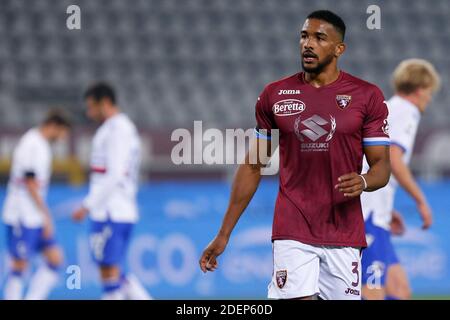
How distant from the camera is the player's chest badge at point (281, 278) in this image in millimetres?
4586

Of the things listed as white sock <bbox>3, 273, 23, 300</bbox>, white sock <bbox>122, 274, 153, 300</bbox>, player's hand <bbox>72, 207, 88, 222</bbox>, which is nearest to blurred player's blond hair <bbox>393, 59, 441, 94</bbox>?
player's hand <bbox>72, 207, 88, 222</bbox>

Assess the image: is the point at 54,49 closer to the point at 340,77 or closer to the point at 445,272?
the point at 445,272

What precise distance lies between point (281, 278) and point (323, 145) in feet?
2.28

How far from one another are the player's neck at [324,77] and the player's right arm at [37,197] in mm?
5202

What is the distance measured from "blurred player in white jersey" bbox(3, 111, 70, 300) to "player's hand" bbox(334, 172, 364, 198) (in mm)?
5640

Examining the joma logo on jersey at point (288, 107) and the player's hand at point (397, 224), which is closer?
the joma logo on jersey at point (288, 107)

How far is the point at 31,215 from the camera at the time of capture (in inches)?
383

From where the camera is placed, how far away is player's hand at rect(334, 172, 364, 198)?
4309 mm

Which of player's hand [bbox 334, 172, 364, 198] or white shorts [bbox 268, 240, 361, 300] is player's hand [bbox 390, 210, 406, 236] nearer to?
white shorts [bbox 268, 240, 361, 300]

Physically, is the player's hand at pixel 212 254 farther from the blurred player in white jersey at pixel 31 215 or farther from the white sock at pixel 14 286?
the white sock at pixel 14 286

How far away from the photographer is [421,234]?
10.7 m

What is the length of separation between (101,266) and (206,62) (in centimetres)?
700

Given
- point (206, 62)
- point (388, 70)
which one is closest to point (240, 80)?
point (206, 62)

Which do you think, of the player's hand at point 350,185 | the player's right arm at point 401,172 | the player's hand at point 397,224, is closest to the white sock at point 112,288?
the player's hand at point 397,224
